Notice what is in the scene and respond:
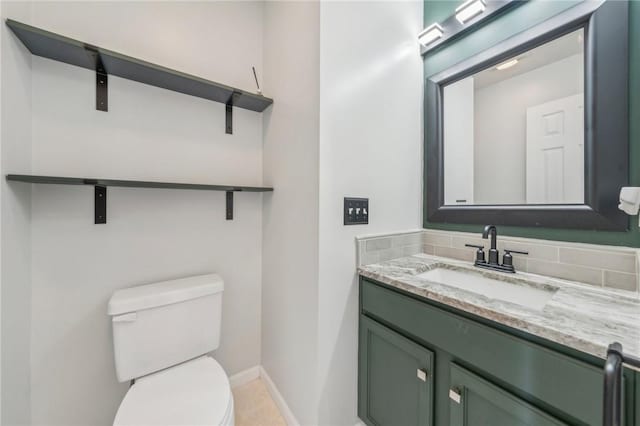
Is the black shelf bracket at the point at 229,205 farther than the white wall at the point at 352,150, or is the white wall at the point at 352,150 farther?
the black shelf bracket at the point at 229,205

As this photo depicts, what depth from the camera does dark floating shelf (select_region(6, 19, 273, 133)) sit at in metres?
0.96

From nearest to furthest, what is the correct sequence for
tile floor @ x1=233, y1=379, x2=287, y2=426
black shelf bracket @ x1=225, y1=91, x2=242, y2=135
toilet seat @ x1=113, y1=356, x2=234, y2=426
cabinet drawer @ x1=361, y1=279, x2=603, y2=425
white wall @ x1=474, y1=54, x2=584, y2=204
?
cabinet drawer @ x1=361, y1=279, x2=603, y2=425 < toilet seat @ x1=113, y1=356, x2=234, y2=426 < white wall @ x1=474, y1=54, x2=584, y2=204 < tile floor @ x1=233, y1=379, x2=287, y2=426 < black shelf bracket @ x1=225, y1=91, x2=242, y2=135

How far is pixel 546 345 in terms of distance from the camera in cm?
66

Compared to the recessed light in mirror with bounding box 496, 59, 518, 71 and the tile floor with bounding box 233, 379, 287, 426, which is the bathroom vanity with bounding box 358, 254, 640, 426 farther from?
the recessed light in mirror with bounding box 496, 59, 518, 71

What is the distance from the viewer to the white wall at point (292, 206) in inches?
45.6

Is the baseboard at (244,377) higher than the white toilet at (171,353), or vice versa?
the white toilet at (171,353)

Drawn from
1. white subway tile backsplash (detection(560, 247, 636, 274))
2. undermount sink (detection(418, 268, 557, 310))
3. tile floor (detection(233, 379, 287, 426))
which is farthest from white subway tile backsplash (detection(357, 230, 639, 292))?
tile floor (detection(233, 379, 287, 426))

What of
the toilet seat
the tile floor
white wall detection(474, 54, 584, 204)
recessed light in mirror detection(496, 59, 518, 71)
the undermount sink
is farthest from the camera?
the tile floor

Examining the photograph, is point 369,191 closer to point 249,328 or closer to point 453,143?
point 453,143

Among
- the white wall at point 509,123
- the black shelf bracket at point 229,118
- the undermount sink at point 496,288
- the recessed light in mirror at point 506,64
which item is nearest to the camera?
the undermount sink at point 496,288

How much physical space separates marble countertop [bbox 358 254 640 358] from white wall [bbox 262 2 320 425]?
1.27ft

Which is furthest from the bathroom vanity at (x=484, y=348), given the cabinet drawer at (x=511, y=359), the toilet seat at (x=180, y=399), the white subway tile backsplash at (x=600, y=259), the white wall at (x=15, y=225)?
the white wall at (x=15, y=225)

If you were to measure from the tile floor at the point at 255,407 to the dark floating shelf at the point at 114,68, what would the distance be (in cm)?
165

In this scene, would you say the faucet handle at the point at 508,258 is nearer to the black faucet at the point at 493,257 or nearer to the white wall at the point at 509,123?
the black faucet at the point at 493,257
